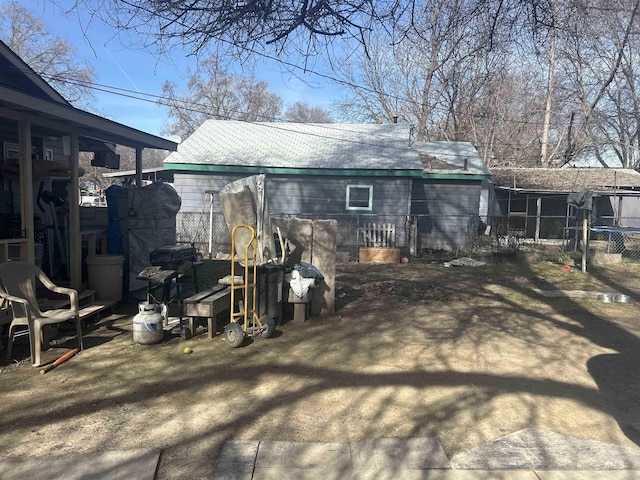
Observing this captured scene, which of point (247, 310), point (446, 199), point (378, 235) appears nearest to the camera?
point (247, 310)

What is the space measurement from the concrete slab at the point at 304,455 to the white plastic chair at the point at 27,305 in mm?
2843

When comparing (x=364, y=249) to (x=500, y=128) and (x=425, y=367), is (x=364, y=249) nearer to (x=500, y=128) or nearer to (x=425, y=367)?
(x=425, y=367)

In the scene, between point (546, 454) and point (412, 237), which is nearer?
point (546, 454)

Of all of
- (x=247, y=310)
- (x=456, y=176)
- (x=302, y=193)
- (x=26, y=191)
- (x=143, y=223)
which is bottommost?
(x=247, y=310)

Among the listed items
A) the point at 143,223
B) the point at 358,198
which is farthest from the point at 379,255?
the point at 143,223

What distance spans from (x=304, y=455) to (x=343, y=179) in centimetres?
1278

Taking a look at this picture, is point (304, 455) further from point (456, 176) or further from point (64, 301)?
point (456, 176)

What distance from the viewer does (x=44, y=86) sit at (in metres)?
8.05

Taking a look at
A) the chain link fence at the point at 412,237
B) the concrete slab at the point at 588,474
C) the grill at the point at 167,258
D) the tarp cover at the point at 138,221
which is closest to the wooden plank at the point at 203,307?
the grill at the point at 167,258

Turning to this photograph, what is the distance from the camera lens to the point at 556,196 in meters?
20.5

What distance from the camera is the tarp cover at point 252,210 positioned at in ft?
19.6

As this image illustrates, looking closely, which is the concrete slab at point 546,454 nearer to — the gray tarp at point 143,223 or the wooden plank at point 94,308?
the wooden plank at point 94,308

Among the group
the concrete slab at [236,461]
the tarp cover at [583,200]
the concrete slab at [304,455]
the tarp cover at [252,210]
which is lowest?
the concrete slab at [236,461]

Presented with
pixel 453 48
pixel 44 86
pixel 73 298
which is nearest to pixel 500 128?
pixel 453 48
